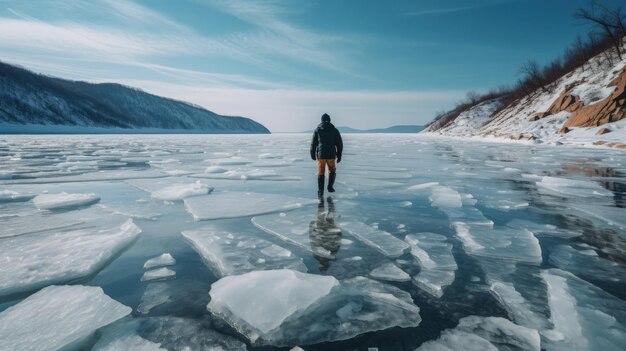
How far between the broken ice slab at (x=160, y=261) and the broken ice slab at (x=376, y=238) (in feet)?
6.25

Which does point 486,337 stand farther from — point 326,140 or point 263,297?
point 326,140

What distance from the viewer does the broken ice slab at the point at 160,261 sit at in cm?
286

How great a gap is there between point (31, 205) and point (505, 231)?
6.65m

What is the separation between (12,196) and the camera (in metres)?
5.62

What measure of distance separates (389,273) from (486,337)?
946mm

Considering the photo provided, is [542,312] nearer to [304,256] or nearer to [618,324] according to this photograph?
[618,324]

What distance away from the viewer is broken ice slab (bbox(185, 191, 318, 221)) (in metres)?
4.70

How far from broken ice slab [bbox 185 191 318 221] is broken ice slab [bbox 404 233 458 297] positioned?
223 centimetres

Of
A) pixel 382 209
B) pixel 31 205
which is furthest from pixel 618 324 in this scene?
pixel 31 205

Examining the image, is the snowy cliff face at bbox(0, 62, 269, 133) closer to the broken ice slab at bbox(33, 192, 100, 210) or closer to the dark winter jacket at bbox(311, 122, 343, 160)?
the broken ice slab at bbox(33, 192, 100, 210)

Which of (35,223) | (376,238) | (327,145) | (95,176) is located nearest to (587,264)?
(376,238)

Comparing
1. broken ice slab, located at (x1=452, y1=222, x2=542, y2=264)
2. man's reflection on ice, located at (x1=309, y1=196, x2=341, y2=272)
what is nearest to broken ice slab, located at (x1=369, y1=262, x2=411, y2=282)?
man's reflection on ice, located at (x1=309, y1=196, x2=341, y2=272)

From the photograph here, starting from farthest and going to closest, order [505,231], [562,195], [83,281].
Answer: [562,195] < [505,231] < [83,281]

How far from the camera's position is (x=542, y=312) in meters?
2.08
